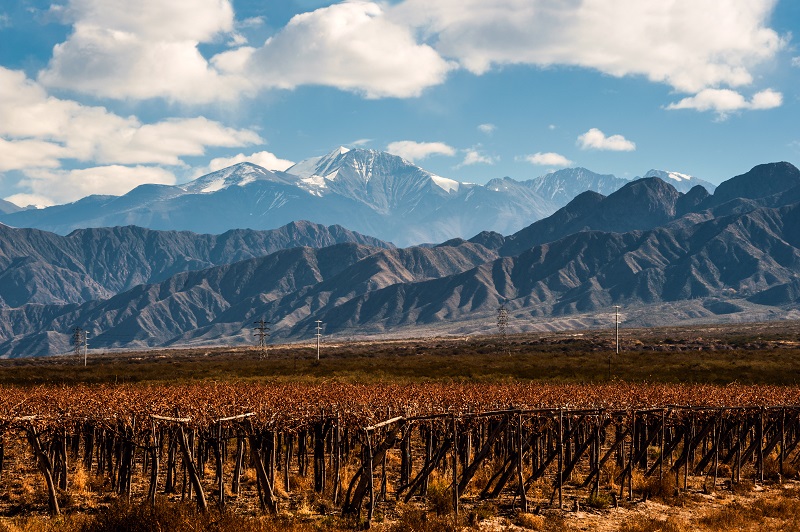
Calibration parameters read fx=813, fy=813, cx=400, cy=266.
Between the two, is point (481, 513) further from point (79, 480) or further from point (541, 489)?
point (79, 480)

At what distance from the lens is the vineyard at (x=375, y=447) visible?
26516 millimetres

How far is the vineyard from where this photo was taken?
26.5 meters

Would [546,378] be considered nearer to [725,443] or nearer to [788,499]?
[725,443]

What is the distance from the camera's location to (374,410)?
30812 mm

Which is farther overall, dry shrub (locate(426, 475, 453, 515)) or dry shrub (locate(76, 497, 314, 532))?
dry shrub (locate(426, 475, 453, 515))

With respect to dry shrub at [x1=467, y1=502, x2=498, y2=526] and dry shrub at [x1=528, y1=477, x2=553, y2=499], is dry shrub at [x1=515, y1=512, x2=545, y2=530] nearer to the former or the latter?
dry shrub at [x1=467, y1=502, x2=498, y2=526]

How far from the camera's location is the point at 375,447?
94.1 ft

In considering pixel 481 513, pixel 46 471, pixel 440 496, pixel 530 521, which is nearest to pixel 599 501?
pixel 530 521

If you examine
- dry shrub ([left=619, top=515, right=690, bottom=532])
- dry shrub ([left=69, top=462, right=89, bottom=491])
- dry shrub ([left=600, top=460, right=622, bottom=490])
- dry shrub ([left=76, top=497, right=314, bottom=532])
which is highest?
dry shrub ([left=76, top=497, right=314, bottom=532])

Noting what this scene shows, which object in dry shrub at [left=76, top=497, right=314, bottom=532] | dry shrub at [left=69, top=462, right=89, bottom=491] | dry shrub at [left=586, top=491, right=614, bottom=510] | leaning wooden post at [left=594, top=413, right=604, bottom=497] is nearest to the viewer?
dry shrub at [left=76, top=497, right=314, bottom=532]

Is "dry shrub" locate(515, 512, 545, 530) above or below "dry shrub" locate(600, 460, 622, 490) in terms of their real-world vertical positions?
above

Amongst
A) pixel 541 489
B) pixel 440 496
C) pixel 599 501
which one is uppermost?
pixel 440 496

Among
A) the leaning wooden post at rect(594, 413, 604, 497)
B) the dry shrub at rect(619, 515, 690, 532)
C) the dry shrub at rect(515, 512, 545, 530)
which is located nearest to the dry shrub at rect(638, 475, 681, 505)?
the leaning wooden post at rect(594, 413, 604, 497)

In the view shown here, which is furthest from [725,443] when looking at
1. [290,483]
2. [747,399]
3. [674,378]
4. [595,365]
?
[595,365]
